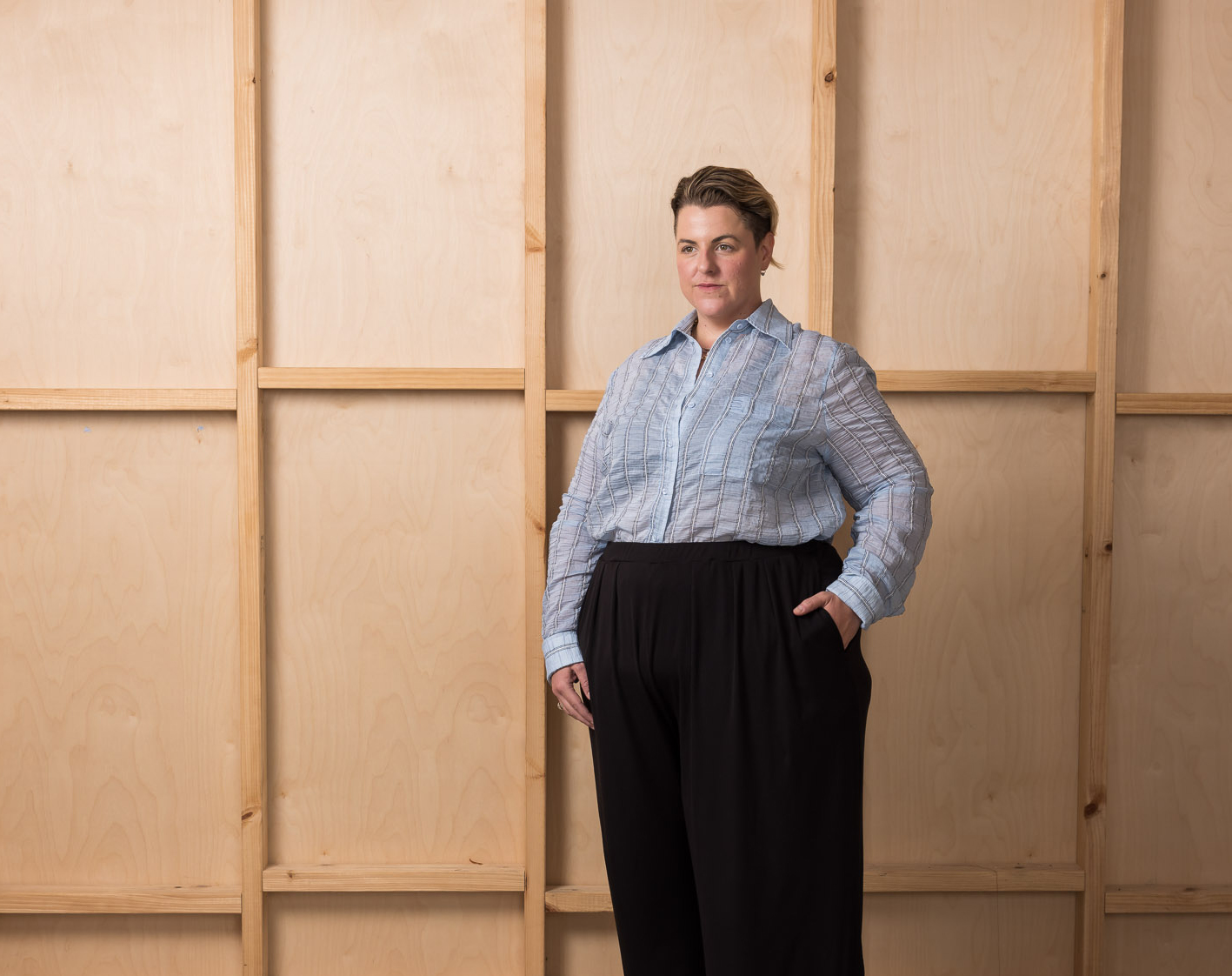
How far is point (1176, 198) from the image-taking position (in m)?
1.94

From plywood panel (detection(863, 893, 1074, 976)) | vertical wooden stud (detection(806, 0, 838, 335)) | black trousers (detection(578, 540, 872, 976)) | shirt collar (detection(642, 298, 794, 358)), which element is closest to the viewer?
black trousers (detection(578, 540, 872, 976))

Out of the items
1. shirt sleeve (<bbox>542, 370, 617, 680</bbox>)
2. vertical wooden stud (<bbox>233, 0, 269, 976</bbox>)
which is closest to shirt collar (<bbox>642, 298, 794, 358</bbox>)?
shirt sleeve (<bbox>542, 370, 617, 680</bbox>)

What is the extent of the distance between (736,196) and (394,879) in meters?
1.54

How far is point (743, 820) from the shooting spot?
1.32m

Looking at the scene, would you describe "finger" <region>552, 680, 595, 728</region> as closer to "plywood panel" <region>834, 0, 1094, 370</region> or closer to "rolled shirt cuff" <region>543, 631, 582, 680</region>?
"rolled shirt cuff" <region>543, 631, 582, 680</region>

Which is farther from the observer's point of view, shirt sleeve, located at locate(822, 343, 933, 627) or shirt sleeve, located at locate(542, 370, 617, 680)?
shirt sleeve, located at locate(542, 370, 617, 680)

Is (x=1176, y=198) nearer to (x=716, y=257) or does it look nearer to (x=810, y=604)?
(x=716, y=257)

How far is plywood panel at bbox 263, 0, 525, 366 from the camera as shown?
6.32 feet

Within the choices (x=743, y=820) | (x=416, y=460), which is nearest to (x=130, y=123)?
(x=416, y=460)

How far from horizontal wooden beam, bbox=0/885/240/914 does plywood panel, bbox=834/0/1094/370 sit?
1.83 m

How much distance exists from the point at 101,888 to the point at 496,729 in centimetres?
91

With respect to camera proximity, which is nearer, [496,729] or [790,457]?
[790,457]

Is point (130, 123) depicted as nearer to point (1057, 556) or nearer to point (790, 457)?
point (790, 457)

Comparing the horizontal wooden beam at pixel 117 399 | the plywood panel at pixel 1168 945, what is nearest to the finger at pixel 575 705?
the horizontal wooden beam at pixel 117 399
